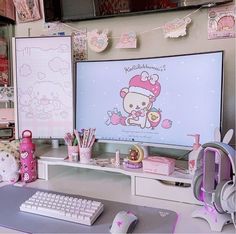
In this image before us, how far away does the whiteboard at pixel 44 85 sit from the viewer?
4.51ft

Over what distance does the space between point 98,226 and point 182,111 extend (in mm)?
551

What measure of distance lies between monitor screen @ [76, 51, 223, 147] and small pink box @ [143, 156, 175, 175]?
118 mm

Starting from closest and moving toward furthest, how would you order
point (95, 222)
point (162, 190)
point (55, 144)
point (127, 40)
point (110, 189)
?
point (95, 222) → point (162, 190) → point (110, 189) → point (127, 40) → point (55, 144)

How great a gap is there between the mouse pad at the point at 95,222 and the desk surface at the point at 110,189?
0.10 feet

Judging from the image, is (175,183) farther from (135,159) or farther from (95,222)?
(95,222)

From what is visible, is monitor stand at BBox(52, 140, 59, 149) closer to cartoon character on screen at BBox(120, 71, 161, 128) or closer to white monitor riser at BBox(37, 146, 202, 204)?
white monitor riser at BBox(37, 146, 202, 204)

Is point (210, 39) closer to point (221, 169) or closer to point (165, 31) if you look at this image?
point (165, 31)

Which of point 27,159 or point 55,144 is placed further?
point 55,144

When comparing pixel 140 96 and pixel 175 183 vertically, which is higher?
pixel 140 96

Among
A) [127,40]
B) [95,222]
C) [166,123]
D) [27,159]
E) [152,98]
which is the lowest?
[95,222]

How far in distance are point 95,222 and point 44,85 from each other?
31.5 inches

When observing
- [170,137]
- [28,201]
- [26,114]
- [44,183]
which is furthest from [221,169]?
[26,114]

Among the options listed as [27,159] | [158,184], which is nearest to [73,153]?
[27,159]

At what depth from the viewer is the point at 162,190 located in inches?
39.4
